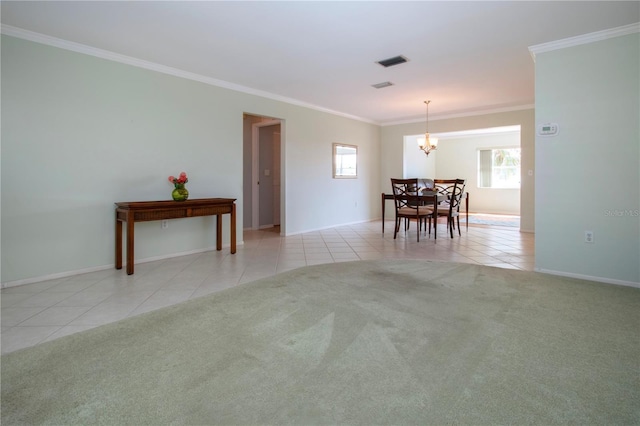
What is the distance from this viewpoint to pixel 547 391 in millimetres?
1435

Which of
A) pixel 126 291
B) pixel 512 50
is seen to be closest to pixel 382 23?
pixel 512 50

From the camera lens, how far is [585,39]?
3141 mm

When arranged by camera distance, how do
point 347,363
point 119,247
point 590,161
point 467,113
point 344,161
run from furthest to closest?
point 344,161 → point 467,113 → point 119,247 → point 590,161 → point 347,363

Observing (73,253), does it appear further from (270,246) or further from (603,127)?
(603,127)

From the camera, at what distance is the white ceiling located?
270 centimetres

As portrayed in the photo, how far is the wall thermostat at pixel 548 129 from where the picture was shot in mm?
3287

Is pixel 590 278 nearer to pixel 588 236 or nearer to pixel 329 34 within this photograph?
pixel 588 236

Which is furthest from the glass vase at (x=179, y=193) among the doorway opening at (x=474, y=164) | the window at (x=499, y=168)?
the window at (x=499, y=168)

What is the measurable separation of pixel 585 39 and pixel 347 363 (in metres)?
3.73

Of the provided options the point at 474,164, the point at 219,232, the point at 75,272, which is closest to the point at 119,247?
the point at 75,272

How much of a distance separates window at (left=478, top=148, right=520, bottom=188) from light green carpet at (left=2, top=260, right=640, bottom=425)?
7.39m

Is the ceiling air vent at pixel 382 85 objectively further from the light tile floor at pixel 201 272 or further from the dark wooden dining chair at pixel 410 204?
the light tile floor at pixel 201 272

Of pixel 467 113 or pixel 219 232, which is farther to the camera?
pixel 467 113

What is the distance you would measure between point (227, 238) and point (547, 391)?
4185 millimetres
